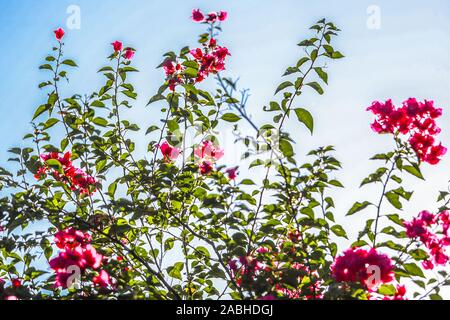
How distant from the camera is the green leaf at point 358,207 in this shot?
274 cm

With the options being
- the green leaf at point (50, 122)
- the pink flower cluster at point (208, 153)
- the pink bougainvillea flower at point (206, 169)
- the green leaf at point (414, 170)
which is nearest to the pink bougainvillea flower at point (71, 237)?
the pink bougainvillea flower at point (206, 169)

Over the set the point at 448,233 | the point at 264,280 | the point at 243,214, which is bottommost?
the point at 264,280

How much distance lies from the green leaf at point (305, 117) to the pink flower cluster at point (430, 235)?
2.57 ft

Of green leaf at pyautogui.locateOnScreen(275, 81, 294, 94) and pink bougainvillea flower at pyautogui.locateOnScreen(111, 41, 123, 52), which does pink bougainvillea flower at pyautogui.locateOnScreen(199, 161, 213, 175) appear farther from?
pink bougainvillea flower at pyautogui.locateOnScreen(111, 41, 123, 52)

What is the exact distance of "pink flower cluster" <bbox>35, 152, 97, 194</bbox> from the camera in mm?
3494

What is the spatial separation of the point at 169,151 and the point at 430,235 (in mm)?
1838

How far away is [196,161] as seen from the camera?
334 centimetres

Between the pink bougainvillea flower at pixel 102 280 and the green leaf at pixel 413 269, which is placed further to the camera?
the green leaf at pixel 413 269

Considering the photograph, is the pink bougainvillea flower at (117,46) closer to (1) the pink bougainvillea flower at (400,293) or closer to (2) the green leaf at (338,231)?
(2) the green leaf at (338,231)

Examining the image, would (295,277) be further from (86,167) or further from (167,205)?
(86,167)

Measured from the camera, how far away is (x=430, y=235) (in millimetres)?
2562

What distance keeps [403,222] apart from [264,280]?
883 mm

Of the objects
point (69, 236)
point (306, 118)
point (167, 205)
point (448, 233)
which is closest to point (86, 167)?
point (167, 205)

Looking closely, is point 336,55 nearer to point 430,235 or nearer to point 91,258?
point 430,235
